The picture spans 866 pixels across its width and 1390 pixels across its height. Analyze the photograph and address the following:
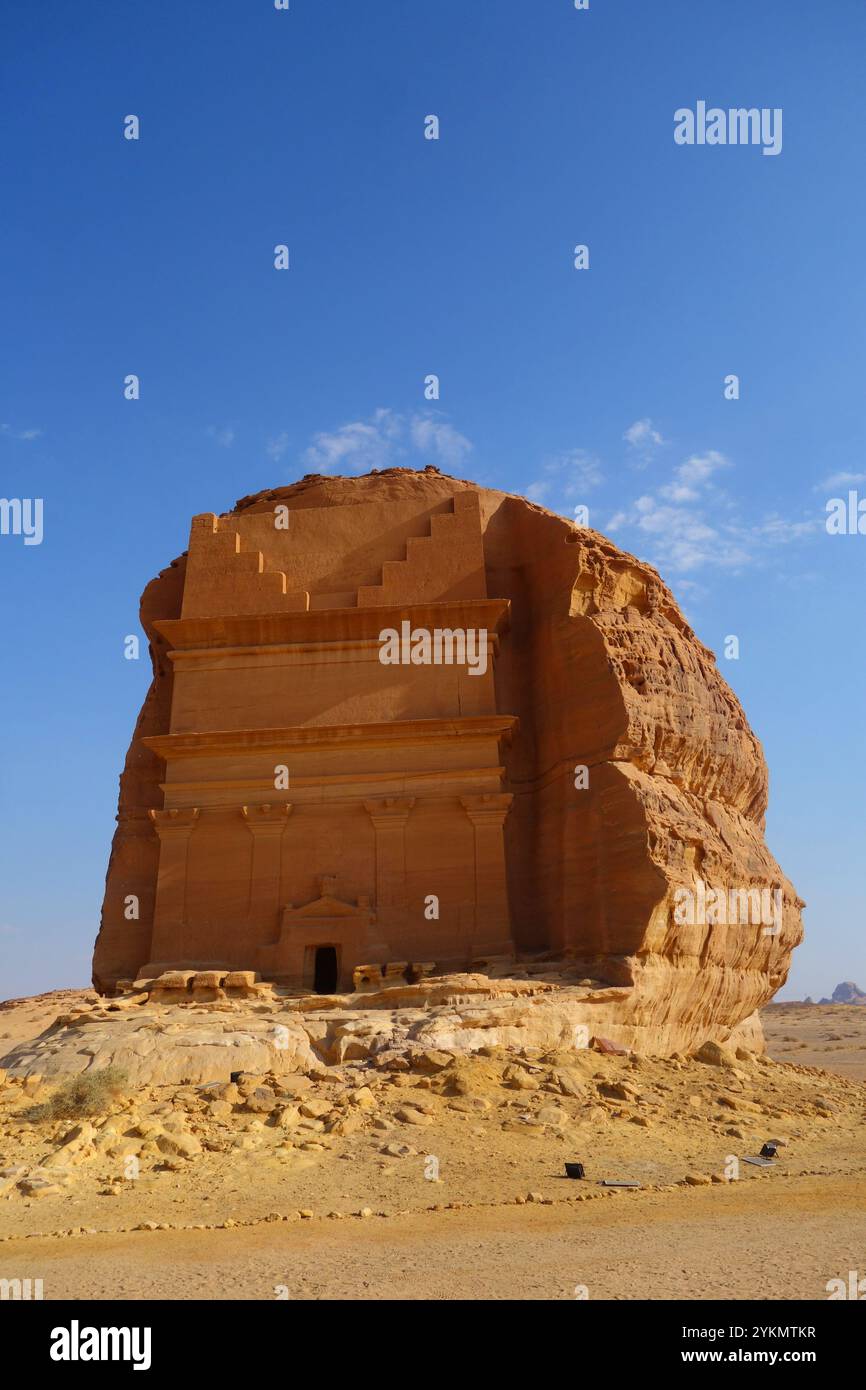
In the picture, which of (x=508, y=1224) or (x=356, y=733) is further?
(x=356, y=733)

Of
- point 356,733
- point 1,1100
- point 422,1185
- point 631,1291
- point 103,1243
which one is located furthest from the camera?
point 356,733

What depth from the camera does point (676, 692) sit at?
18531 millimetres

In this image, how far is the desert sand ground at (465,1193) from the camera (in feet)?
22.3

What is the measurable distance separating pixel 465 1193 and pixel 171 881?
1101cm

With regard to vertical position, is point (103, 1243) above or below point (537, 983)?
below

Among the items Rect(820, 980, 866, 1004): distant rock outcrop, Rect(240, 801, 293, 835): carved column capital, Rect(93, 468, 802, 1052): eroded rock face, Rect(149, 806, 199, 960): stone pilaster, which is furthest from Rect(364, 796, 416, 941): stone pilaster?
Rect(820, 980, 866, 1004): distant rock outcrop

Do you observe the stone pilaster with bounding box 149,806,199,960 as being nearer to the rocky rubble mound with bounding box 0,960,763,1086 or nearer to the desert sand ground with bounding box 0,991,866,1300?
the rocky rubble mound with bounding box 0,960,763,1086

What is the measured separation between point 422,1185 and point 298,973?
337 inches

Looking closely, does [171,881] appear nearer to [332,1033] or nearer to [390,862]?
[390,862]

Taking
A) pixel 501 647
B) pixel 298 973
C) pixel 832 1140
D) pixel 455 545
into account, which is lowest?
pixel 832 1140

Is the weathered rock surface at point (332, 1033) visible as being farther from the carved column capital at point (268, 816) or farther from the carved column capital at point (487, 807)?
the carved column capital at point (268, 816)

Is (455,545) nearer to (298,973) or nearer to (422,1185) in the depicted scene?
(298,973)

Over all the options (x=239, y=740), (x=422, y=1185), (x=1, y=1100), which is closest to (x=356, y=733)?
(x=239, y=740)

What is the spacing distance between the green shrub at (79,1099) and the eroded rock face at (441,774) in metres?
5.85
